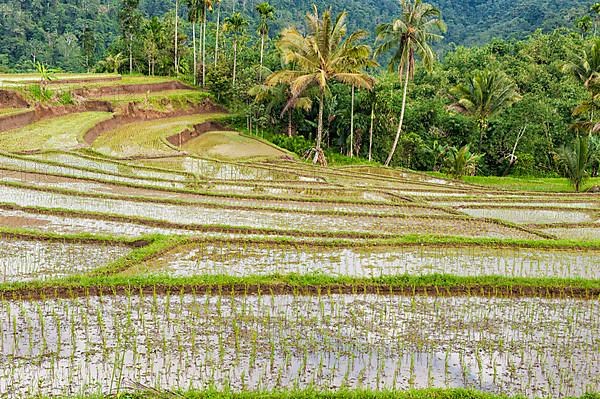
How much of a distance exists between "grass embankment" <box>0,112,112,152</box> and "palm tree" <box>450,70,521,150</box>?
12.9 metres

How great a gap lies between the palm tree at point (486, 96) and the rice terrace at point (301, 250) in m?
0.08

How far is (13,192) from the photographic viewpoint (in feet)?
38.6

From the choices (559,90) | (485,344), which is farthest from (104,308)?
(559,90)

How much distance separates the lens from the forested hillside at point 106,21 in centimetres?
4625

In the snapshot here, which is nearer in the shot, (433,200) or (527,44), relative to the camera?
(433,200)

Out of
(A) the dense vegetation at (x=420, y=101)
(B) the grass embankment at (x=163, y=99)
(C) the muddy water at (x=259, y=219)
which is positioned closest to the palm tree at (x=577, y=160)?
(A) the dense vegetation at (x=420, y=101)

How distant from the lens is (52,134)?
62.4 ft

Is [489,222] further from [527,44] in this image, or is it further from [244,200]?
[527,44]

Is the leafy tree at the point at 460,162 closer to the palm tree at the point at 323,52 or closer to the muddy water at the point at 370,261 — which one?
the palm tree at the point at 323,52

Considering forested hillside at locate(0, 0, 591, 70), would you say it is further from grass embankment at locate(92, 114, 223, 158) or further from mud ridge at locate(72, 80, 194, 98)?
grass embankment at locate(92, 114, 223, 158)

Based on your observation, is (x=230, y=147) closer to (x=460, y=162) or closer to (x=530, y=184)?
(x=460, y=162)

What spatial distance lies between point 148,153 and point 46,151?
10.5 ft

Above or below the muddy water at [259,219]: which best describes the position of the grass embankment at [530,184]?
below

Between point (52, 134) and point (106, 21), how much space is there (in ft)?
141
